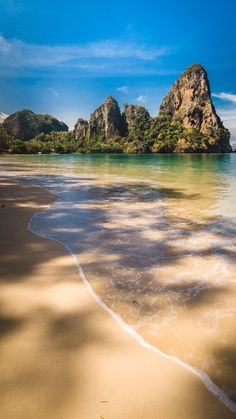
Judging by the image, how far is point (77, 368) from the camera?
2162mm

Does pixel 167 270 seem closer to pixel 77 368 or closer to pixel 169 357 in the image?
pixel 169 357

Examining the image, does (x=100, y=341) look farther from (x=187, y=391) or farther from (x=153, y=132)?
(x=153, y=132)

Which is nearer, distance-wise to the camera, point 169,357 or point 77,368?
point 77,368

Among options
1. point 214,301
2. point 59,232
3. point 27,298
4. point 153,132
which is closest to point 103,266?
point 27,298

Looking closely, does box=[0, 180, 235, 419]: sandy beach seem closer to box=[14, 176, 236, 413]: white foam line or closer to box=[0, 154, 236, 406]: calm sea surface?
box=[14, 176, 236, 413]: white foam line

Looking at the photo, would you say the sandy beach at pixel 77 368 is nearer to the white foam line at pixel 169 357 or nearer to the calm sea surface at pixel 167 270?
the white foam line at pixel 169 357

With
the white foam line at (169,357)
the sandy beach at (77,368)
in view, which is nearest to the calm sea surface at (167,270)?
the white foam line at (169,357)

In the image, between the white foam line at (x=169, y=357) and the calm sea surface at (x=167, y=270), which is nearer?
the white foam line at (x=169, y=357)

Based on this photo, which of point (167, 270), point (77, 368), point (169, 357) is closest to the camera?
point (77, 368)

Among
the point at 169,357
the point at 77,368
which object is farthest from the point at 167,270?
the point at 77,368

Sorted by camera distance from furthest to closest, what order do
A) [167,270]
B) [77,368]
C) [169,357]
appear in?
[167,270] → [169,357] → [77,368]

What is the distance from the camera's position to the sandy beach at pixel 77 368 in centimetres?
182

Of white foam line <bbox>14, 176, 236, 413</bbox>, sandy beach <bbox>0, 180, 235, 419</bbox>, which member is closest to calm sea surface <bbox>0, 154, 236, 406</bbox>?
white foam line <bbox>14, 176, 236, 413</bbox>

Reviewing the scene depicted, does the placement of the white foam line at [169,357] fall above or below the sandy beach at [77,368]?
below
